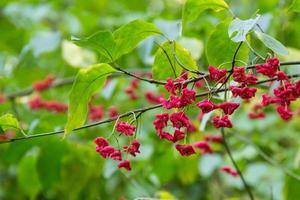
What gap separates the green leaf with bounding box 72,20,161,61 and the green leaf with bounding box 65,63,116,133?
0.03 m

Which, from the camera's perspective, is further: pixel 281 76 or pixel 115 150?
pixel 115 150

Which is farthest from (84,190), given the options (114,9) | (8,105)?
(114,9)

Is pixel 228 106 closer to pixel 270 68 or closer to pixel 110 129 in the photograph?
pixel 270 68

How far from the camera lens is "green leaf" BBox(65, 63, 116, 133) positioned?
1.08 metres

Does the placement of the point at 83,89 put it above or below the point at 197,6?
below

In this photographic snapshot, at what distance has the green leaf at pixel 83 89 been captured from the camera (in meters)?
1.08

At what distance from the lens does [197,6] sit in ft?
3.85

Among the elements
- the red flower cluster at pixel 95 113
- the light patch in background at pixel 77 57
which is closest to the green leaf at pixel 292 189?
the red flower cluster at pixel 95 113

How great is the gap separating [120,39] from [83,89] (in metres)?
0.13

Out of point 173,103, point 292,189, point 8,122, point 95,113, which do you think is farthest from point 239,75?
point 95,113

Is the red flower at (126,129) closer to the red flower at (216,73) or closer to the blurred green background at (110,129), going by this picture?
the red flower at (216,73)

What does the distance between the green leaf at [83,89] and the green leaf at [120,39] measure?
3 cm

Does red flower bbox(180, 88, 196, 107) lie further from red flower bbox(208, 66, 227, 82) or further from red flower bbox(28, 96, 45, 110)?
red flower bbox(28, 96, 45, 110)

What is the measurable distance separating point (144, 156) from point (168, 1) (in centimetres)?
140
